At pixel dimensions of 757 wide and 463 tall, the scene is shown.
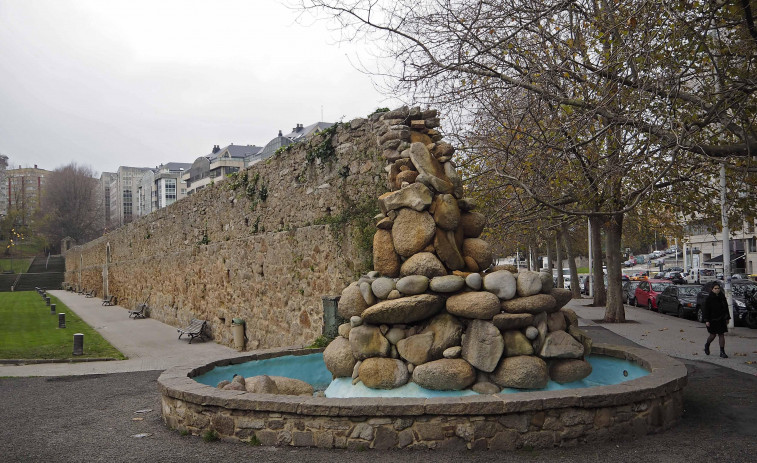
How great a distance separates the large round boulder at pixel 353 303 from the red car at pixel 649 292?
2298 cm

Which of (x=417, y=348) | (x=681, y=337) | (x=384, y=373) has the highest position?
(x=417, y=348)

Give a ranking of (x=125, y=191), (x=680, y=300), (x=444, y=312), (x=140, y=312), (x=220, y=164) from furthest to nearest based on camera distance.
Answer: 1. (x=125, y=191)
2. (x=220, y=164)
3. (x=140, y=312)
4. (x=680, y=300)
5. (x=444, y=312)

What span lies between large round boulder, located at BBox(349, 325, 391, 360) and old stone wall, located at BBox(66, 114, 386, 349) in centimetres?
363

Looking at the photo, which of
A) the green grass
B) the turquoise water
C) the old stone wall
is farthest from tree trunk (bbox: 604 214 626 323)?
the green grass

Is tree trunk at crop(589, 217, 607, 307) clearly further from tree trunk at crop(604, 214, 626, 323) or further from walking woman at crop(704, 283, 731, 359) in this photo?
walking woman at crop(704, 283, 731, 359)

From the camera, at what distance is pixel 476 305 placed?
6.12 meters

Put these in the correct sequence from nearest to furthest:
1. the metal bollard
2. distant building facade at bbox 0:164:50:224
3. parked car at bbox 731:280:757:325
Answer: the metal bollard, parked car at bbox 731:280:757:325, distant building facade at bbox 0:164:50:224

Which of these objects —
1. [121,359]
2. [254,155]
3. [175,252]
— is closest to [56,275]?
[254,155]

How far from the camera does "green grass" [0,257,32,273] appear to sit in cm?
6870

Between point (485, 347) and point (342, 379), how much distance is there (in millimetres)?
1736

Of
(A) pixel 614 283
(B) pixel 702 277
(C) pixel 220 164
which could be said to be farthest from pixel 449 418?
(C) pixel 220 164

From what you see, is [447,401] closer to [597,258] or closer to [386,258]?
[386,258]

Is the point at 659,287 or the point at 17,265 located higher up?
the point at 17,265

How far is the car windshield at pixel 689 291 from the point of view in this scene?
22938 mm
